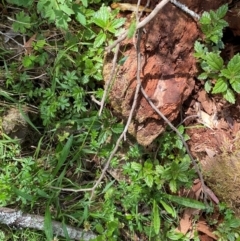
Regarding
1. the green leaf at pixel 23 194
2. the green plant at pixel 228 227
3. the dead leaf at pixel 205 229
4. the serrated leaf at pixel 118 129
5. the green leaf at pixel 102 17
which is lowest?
the green leaf at pixel 23 194

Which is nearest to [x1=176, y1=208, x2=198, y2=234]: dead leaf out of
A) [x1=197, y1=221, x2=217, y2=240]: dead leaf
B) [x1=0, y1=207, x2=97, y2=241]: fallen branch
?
[x1=197, y1=221, x2=217, y2=240]: dead leaf

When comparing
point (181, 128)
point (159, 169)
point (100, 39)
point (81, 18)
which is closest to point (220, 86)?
point (181, 128)

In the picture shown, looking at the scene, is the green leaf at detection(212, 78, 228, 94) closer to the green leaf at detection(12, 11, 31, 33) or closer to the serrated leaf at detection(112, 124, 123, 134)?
the serrated leaf at detection(112, 124, 123, 134)

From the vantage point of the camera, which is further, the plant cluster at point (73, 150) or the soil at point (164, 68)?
the plant cluster at point (73, 150)

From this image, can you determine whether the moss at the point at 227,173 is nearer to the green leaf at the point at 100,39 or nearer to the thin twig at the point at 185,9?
the thin twig at the point at 185,9

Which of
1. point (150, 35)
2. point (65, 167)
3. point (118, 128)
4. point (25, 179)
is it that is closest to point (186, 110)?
point (118, 128)

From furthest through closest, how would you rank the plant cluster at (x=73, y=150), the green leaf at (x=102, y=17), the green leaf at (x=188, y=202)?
the green leaf at (x=188, y=202)
the plant cluster at (x=73, y=150)
the green leaf at (x=102, y=17)

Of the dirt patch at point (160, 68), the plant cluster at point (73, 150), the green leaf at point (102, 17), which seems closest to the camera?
the dirt patch at point (160, 68)

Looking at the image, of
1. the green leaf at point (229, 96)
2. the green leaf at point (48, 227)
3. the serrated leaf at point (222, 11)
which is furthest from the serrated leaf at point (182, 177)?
the serrated leaf at point (222, 11)
